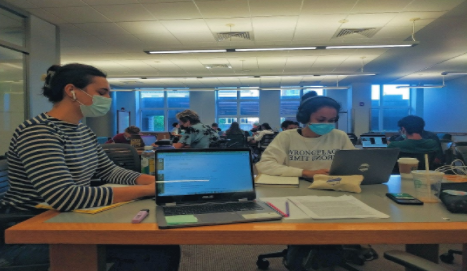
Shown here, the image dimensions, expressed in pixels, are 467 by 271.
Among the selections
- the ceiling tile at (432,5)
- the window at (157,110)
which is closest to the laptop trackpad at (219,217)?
the ceiling tile at (432,5)

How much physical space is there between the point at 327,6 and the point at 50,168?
425 centimetres

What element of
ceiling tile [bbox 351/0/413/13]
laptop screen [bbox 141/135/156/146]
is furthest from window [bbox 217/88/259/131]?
ceiling tile [bbox 351/0/413/13]

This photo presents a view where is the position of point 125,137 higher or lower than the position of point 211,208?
higher

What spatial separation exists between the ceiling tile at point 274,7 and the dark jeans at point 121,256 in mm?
3703

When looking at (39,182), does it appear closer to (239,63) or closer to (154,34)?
(154,34)

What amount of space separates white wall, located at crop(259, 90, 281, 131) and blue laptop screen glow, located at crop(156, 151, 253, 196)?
12310 millimetres

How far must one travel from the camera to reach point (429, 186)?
1.21 m

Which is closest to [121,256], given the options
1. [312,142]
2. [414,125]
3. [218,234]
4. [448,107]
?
[218,234]

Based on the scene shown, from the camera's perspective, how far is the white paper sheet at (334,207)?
1.03 metres

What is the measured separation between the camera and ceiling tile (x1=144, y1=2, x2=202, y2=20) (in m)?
4.25

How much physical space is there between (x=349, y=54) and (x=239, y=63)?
2751mm

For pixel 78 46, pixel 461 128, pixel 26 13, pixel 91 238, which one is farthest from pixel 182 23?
pixel 461 128

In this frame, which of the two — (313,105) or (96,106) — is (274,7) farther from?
(96,106)

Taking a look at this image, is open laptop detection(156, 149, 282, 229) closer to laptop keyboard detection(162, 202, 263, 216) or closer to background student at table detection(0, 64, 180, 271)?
laptop keyboard detection(162, 202, 263, 216)
